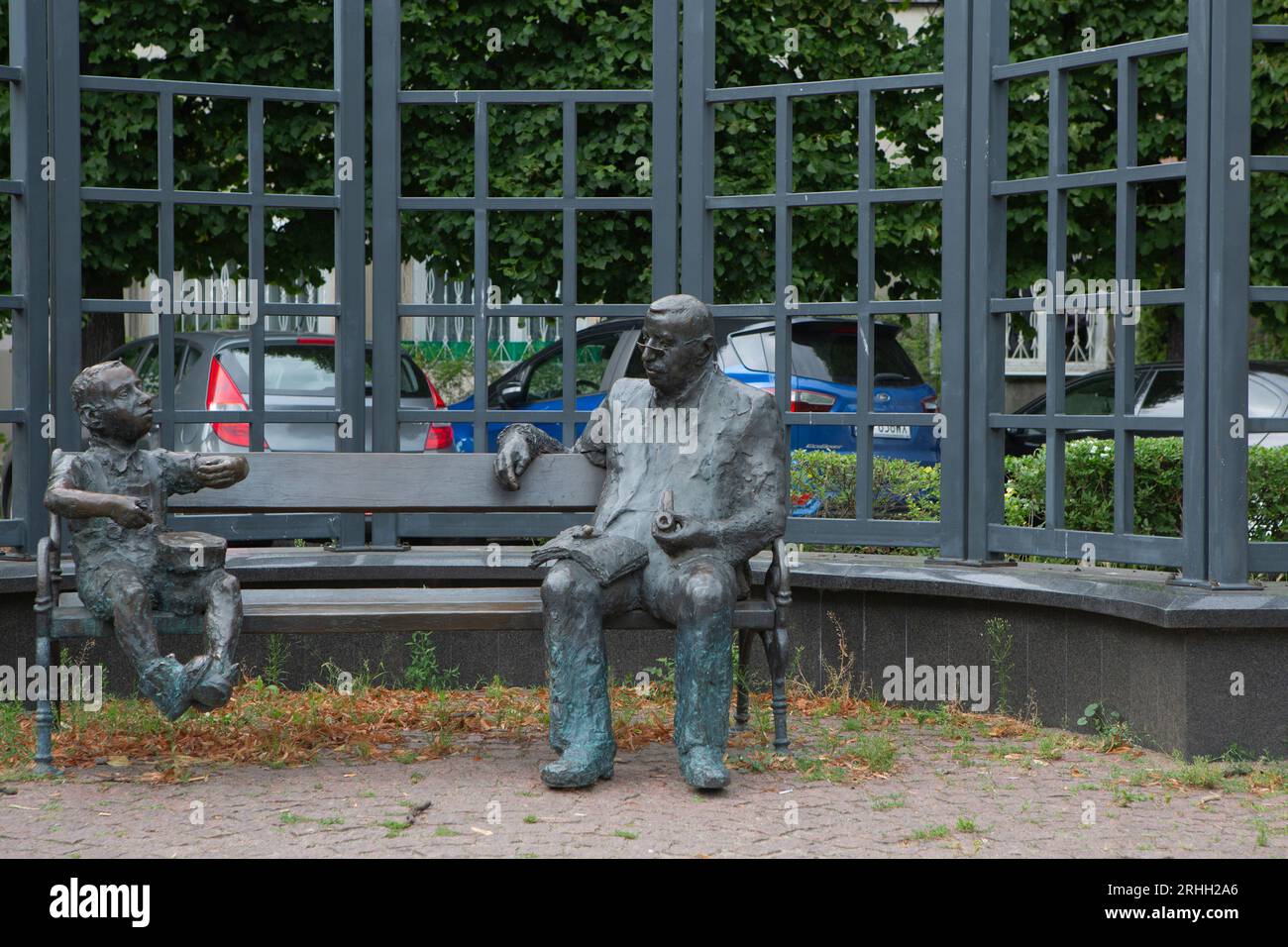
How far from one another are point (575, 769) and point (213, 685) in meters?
1.18

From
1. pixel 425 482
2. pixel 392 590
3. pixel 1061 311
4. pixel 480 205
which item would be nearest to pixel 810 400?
pixel 480 205

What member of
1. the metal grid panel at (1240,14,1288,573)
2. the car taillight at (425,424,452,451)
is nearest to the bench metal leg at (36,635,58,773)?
the metal grid panel at (1240,14,1288,573)

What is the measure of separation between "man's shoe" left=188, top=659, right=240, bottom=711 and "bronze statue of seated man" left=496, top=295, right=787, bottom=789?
1.03 m

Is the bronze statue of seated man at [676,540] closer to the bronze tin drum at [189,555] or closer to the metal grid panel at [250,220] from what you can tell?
the bronze tin drum at [189,555]

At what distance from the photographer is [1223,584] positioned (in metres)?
6.21

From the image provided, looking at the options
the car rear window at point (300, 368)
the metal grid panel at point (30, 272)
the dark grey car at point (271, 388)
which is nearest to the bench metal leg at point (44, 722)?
the metal grid panel at point (30, 272)

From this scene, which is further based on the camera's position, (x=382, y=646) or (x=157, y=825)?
(x=382, y=646)

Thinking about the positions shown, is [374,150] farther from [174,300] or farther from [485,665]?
[485,665]


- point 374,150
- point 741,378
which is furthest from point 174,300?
point 741,378

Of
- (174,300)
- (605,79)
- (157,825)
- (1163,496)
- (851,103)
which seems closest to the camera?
(157,825)

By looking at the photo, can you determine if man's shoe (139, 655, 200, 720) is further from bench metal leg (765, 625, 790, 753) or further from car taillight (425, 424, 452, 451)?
car taillight (425, 424, 452, 451)

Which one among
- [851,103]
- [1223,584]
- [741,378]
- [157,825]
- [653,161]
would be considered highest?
[851,103]

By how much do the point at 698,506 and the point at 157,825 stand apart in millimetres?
2034

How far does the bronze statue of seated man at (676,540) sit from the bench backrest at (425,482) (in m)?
0.29
